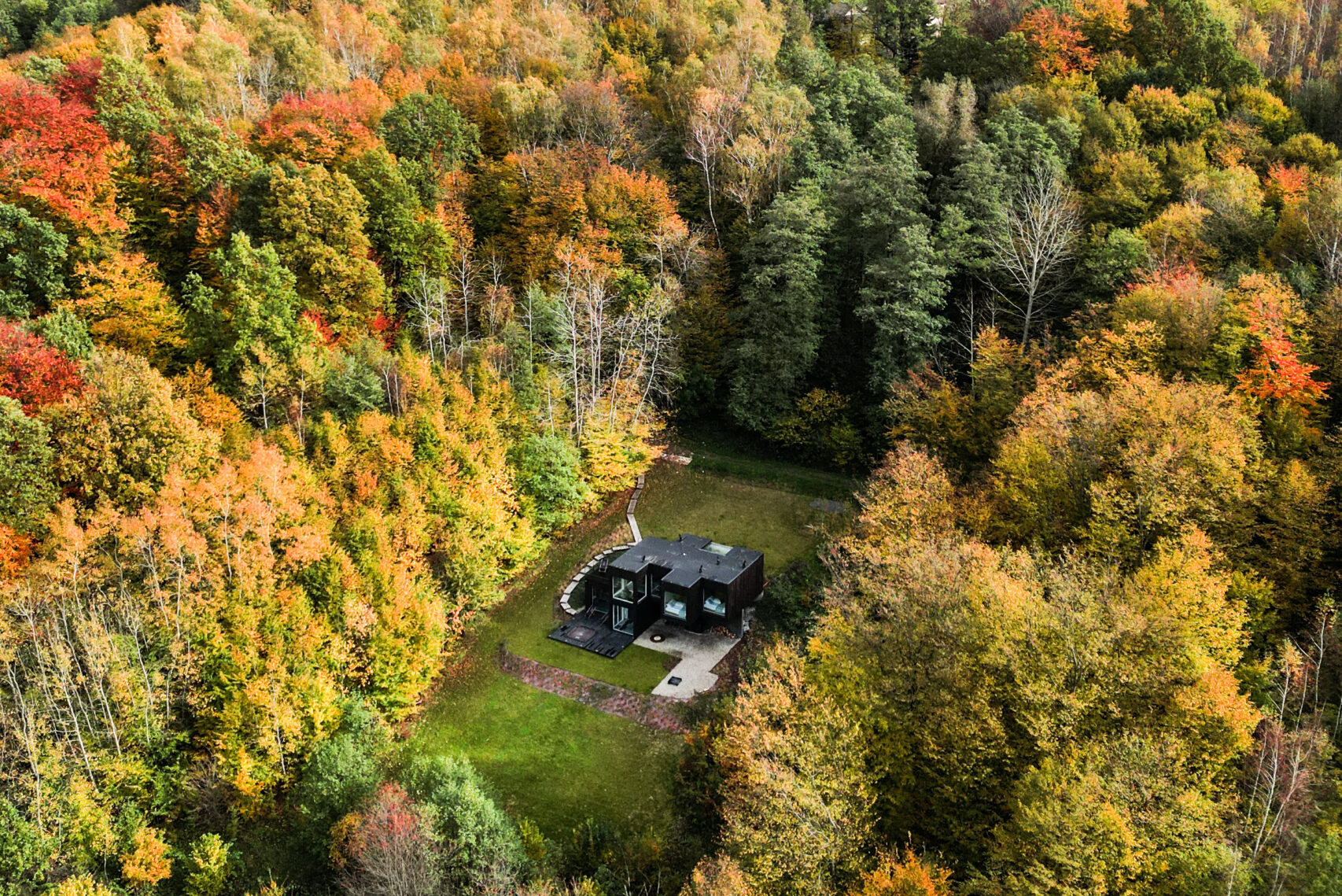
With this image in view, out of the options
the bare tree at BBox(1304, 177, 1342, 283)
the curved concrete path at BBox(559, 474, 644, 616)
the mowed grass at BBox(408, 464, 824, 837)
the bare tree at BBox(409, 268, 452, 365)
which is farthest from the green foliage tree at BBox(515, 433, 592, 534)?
the bare tree at BBox(1304, 177, 1342, 283)

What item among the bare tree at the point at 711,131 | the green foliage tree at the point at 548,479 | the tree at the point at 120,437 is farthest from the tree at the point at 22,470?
the bare tree at the point at 711,131

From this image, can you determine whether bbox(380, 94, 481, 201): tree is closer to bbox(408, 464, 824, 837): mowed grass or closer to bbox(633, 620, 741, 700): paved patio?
bbox(408, 464, 824, 837): mowed grass

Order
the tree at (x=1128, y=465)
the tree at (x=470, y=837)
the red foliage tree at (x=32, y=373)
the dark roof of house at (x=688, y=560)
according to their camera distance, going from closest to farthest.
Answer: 1. the tree at (x=470, y=837)
2. the tree at (x=1128, y=465)
3. the red foliage tree at (x=32, y=373)
4. the dark roof of house at (x=688, y=560)

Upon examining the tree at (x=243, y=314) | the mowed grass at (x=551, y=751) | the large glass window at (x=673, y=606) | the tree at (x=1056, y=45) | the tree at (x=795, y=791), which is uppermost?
the tree at (x=1056, y=45)

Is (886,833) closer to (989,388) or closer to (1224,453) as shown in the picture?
(1224,453)

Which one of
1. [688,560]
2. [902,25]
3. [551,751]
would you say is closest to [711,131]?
[902,25]

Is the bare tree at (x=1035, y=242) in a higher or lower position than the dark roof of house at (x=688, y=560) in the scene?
higher

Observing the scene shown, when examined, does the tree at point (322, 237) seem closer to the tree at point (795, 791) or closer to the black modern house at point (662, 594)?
the black modern house at point (662, 594)
